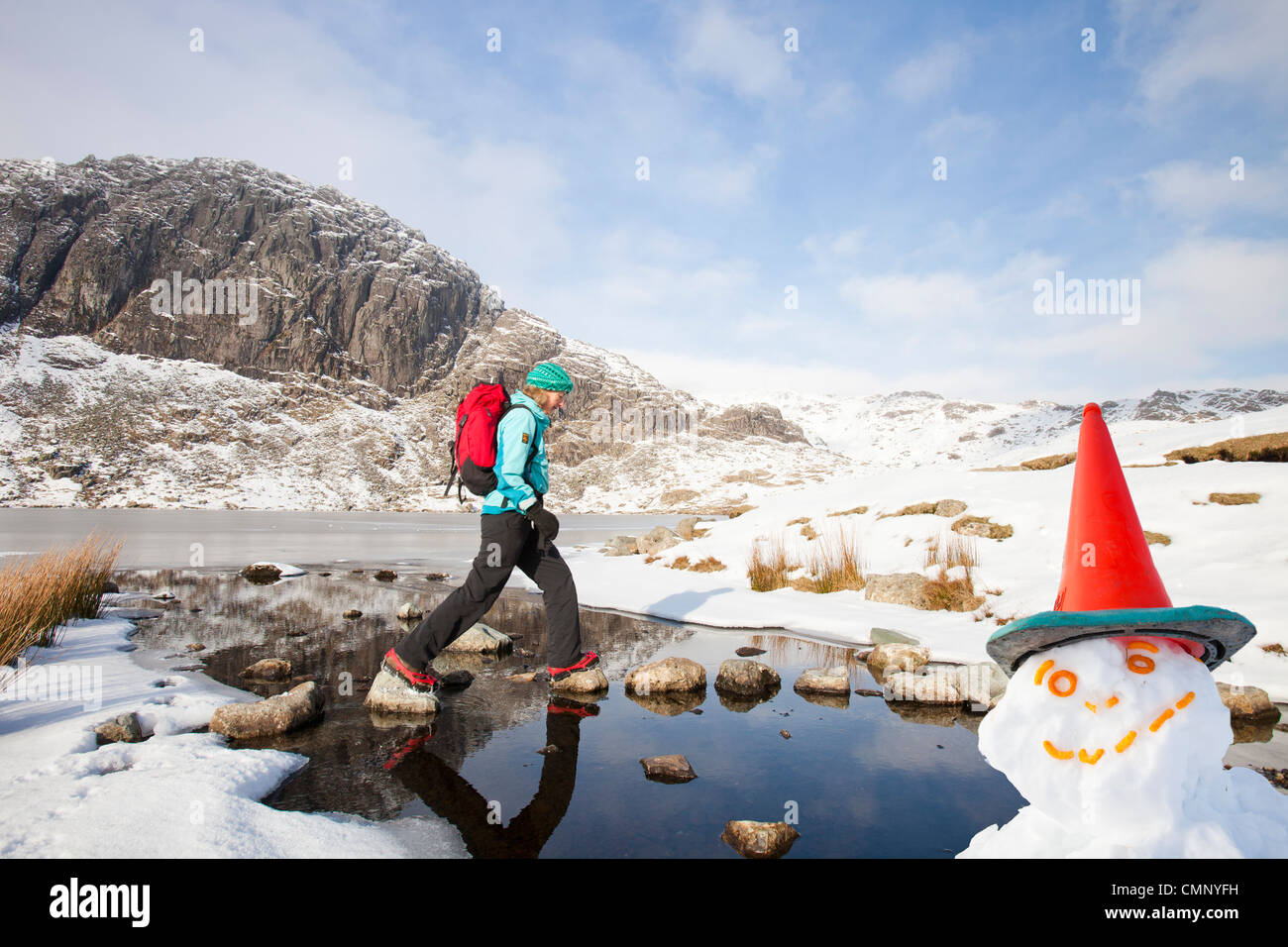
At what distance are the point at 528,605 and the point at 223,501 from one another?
91.2 m

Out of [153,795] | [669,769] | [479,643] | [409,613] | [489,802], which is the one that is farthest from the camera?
[409,613]

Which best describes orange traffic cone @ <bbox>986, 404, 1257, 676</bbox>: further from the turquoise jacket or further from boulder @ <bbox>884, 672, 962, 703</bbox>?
the turquoise jacket

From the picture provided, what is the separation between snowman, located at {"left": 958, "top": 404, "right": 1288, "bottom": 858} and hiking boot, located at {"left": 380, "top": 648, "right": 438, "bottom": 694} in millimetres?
3514

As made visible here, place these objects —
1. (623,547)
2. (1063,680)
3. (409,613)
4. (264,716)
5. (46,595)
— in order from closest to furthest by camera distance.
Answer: (1063,680) → (264,716) → (46,595) → (409,613) → (623,547)

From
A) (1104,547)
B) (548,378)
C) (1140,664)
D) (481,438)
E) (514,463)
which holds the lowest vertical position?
(1140,664)

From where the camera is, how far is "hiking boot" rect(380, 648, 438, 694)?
13.7ft

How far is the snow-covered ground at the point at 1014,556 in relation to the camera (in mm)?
5570

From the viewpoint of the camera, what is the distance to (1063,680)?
5.57 ft

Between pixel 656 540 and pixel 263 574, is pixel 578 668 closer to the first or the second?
pixel 263 574

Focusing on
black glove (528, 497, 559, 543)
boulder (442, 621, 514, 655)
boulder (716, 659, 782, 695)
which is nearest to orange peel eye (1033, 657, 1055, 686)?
boulder (716, 659, 782, 695)

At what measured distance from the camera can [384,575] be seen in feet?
39.2

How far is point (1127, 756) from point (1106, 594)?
1.51 ft

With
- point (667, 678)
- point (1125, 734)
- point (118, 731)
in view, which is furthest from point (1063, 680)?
point (118, 731)
